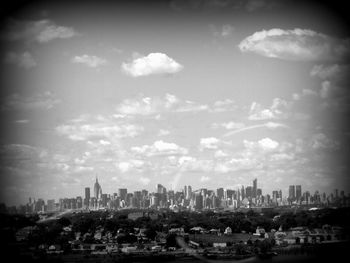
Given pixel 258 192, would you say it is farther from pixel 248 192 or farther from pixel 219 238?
pixel 219 238

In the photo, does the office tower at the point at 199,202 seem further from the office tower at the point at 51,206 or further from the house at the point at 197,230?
the office tower at the point at 51,206

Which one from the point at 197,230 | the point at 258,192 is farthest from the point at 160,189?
the point at 258,192

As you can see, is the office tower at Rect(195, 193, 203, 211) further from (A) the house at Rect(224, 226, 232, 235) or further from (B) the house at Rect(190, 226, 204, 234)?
(A) the house at Rect(224, 226, 232, 235)

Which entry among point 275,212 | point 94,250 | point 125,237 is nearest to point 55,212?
point 125,237

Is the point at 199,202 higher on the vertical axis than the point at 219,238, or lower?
higher

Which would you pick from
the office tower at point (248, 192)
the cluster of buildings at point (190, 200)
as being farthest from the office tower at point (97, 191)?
the office tower at point (248, 192)

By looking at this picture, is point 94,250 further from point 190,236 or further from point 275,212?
point 275,212

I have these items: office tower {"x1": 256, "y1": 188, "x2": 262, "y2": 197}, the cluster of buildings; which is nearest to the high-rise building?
the cluster of buildings
